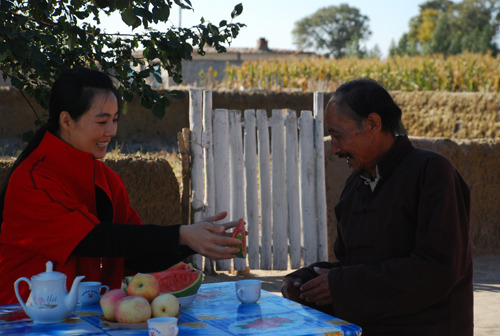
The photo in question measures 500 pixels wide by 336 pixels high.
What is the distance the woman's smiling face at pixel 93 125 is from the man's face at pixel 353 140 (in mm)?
1007

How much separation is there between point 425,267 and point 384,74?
17451mm

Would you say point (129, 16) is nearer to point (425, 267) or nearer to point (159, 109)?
point (159, 109)

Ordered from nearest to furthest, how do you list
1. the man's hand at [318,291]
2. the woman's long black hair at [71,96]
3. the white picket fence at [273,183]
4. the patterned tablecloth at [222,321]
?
the patterned tablecloth at [222,321]
the man's hand at [318,291]
the woman's long black hair at [71,96]
the white picket fence at [273,183]

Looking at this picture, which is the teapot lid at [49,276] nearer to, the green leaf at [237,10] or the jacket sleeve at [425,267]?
the jacket sleeve at [425,267]

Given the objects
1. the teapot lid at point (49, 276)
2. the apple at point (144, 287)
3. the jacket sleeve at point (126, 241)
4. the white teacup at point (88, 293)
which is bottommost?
the white teacup at point (88, 293)

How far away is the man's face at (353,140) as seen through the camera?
10.4ft

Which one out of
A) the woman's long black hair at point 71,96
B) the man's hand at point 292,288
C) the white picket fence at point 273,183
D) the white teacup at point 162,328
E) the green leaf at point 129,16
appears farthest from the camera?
the white picket fence at point 273,183

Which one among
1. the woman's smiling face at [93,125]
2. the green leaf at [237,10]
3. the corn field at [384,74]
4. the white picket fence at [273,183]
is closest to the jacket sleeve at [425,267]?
the woman's smiling face at [93,125]

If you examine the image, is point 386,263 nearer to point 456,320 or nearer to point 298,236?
point 456,320

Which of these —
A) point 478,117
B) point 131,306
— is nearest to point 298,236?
point 131,306

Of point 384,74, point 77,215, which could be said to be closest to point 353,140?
point 77,215

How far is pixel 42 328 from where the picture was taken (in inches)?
98.7

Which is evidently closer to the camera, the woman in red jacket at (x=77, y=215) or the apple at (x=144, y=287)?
the apple at (x=144, y=287)

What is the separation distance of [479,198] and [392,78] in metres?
10.2
